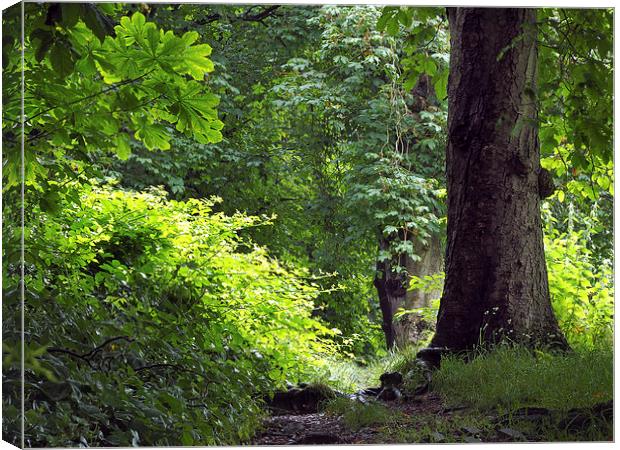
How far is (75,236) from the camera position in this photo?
4.21 meters


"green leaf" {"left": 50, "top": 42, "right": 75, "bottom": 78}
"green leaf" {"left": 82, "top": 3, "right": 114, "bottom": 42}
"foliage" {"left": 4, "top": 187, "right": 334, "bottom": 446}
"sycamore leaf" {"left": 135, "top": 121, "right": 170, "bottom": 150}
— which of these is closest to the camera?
"green leaf" {"left": 82, "top": 3, "right": 114, "bottom": 42}

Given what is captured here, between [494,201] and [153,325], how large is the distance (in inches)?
90.8

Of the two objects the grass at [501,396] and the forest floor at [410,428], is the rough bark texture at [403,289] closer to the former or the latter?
the grass at [501,396]

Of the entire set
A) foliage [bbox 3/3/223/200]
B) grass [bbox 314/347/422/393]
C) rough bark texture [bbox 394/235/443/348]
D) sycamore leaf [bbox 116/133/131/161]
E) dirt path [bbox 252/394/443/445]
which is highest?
foliage [bbox 3/3/223/200]

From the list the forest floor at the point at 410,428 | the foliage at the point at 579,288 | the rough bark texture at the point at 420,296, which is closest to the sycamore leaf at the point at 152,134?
the forest floor at the point at 410,428

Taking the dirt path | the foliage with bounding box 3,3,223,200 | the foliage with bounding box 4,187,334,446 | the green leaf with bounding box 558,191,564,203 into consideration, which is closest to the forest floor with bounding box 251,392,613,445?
the dirt path

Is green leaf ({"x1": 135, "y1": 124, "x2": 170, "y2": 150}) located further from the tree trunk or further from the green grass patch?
the green grass patch

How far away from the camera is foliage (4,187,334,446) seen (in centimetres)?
289

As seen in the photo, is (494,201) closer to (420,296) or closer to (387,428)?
(420,296)

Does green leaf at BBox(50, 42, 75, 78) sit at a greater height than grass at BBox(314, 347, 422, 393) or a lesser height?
greater

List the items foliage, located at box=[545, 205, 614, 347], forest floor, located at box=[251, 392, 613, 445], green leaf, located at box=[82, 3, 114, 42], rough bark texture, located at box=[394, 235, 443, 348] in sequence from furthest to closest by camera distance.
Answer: rough bark texture, located at box=[394, 235, 443, 348]
foliage, located at box=[545, 205, 614, 347]
forest floor, located at box=[251, 392, 613, 445]
green leaf, located at box=[82, 3, 114, 42]

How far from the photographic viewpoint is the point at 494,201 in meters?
4.45

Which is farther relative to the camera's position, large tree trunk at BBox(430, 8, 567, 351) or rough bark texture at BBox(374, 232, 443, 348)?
rough bark texture at BBox(374, 232, 443, 348)

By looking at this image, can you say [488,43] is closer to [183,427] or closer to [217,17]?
[217,17]
